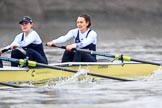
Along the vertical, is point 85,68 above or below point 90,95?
above

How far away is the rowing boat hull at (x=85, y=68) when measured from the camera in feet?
41.9

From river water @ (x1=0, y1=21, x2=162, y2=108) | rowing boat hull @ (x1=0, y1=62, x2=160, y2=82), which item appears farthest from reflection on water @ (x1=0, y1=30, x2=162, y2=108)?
rowing boat hull @ (x1=0, y1=62, x2=160, y2=82)

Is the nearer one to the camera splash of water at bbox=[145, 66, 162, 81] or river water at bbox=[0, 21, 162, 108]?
river water at bbox=[0, 21, 162, 108]

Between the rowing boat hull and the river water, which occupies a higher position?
the rowing boat hull

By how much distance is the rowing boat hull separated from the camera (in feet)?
41.9

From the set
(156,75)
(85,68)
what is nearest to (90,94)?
(85,68)

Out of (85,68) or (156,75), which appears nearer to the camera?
(85,68)

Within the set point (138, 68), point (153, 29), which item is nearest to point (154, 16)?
point (153, 29)

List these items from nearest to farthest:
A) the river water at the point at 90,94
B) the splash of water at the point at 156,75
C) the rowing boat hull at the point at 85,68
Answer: the river water at the point at 90,94
the rowing boat hull at the point at 85,68
the splash of water at the point at 156,75

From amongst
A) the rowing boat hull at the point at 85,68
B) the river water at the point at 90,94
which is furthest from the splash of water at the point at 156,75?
the rowing boat hull at the point at 85,68

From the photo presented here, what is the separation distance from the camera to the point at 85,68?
13.8m

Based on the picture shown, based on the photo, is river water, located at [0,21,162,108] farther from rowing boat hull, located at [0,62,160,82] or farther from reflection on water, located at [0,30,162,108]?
rowing boat hull, located at [0,62,160,82]

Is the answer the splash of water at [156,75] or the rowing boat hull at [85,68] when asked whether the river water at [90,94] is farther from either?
Result: the rowing boat hull at [85,68]

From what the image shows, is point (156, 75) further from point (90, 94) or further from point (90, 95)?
point (90, 95)
